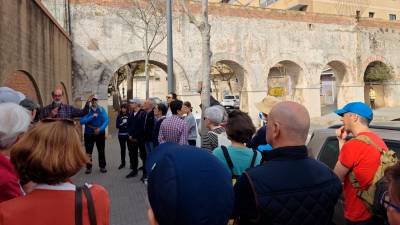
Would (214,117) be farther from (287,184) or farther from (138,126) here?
(138,126)

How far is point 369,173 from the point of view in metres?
3.01

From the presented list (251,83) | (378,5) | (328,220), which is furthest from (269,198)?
(378,5)

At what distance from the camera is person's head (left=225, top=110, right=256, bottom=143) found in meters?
3.26

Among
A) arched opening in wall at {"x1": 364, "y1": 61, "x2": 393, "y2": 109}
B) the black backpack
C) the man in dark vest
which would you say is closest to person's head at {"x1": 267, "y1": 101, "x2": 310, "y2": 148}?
the man in dark vest

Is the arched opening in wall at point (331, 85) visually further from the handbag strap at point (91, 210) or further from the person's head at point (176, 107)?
the handbag strap at point (91, 210)

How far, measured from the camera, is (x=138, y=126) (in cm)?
880

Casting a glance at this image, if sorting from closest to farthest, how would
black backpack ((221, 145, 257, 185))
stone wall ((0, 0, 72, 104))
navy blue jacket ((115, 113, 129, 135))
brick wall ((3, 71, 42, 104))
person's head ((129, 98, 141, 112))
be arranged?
black backpack ((221, 145, 257, 185)) < stone wall ((0, 0, 72, 104)) < brick wall ((3, 71, 42, 104)) < person's head ((129, 98, 141, 112)) < navy blue jacket ((115, 113, 129, 135))

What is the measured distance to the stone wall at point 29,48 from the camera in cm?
760

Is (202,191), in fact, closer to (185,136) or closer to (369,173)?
(369,173)

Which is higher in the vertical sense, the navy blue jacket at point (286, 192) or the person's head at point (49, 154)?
the person's head at point (49, 154)

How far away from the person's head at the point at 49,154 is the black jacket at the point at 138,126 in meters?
6.58

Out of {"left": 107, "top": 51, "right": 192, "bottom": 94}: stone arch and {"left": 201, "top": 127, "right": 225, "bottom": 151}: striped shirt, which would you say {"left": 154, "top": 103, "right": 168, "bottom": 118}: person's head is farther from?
{"left": 107, "top": 51, "right": 192, "bottom": 94}: stone arch

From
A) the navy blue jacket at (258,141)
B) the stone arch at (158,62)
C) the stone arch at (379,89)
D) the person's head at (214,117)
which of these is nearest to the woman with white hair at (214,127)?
the person's head at (214,117)

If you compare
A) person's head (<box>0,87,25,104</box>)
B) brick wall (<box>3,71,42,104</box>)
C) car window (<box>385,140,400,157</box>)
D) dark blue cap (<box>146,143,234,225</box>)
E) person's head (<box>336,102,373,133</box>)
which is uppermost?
brick wall (<box>3,71,42,104</box>)
